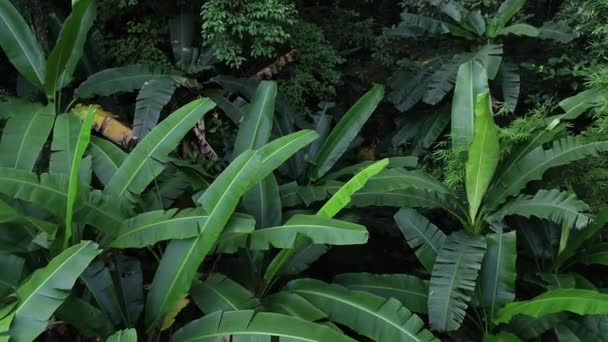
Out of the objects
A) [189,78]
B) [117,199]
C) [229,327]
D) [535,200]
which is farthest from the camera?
[189,78]

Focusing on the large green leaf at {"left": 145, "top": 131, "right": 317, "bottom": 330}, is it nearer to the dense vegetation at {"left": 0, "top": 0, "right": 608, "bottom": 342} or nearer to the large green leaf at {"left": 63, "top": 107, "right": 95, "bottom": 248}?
the dense vegetation at {"left": 0, "top": 0, "right": 608, "bottom": 342}

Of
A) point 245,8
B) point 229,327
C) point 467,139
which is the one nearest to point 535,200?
point 467,139

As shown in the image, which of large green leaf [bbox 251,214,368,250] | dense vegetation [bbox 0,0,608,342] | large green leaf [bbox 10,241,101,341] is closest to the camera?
large green leaf [bbox 10,241,101,341]

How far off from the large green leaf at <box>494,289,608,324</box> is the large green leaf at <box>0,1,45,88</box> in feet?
10.8

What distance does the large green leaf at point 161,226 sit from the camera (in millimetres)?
2289

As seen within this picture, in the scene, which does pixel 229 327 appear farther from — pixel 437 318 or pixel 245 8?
pixel 245 8

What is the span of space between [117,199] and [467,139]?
2.25 m

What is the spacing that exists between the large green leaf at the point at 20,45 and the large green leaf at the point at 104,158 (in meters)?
0.78

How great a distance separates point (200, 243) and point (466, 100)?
2133 mm

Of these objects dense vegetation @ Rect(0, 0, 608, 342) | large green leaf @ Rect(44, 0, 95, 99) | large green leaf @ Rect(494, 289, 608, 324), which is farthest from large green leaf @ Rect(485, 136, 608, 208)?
large green leaf @ Rect(44, 0, 95, 99)

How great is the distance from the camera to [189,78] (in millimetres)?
3891

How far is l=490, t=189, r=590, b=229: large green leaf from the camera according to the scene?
282 cm

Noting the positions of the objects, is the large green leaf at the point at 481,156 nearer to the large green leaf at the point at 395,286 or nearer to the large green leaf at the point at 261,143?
the large green leaf at the point at 395,286

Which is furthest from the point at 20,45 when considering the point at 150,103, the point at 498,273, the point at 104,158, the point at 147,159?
the point at 498,273
